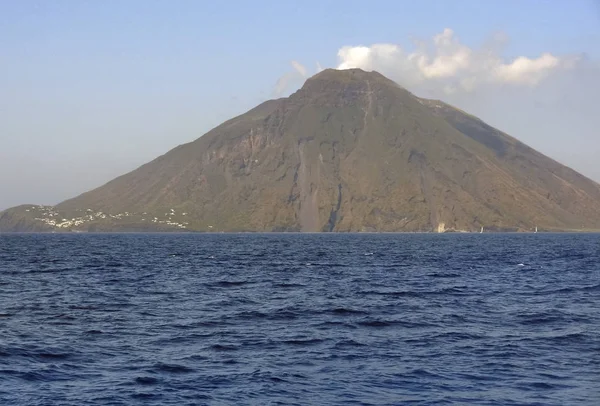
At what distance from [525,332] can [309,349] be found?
36.7 ft

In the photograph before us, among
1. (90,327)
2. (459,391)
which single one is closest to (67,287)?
(90,327)

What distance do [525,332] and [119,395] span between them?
2075 centimetres

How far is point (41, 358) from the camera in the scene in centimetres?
3241

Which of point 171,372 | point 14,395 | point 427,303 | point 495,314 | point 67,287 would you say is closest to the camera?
point 14,395

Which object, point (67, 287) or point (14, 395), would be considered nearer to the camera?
point (14, 395)

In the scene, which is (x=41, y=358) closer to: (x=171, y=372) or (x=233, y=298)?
(x=171, y=372)

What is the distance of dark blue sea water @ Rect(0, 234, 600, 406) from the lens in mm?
26828

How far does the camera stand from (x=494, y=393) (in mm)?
26812

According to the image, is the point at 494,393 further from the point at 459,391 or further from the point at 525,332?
the point at 525,332

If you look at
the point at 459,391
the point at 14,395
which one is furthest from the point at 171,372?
the point at 459,391

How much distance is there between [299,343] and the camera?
118 ft

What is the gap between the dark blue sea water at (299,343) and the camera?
2683 centimetres

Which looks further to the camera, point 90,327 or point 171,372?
point 90,327

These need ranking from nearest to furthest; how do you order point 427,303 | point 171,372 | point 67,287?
point 171,372 < point 427,303 < point 67,287
